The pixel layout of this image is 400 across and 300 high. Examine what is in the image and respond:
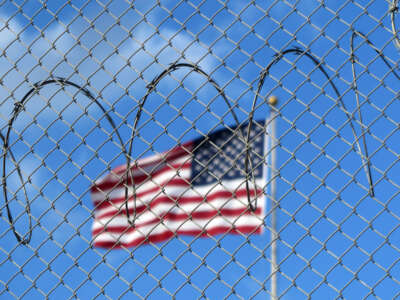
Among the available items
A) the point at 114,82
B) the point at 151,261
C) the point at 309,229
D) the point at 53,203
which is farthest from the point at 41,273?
the point at 309,229

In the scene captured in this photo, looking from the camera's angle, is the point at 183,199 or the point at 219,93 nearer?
the point at 219,93

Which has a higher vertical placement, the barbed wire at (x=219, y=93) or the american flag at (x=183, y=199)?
the american flag at (x=183, y=199)

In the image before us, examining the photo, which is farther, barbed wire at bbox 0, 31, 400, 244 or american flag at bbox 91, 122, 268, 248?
american flag at bbox 91, 122, 268, 248

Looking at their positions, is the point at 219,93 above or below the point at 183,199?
below

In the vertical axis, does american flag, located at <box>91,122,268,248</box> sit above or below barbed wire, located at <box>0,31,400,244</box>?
above

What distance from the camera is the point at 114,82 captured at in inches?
140

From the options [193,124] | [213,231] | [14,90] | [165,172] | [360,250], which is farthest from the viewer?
[165,172]

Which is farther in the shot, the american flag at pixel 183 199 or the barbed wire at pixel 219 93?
the american flag at pixel 183 199

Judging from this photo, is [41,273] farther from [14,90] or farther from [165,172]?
[165,172]

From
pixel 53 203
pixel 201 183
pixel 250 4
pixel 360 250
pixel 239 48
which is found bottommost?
pixel 360 250

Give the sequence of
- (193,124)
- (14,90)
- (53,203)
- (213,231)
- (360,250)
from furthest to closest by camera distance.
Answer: (213,231) < (14,90) < (53,203) < (193,124) < (360,250)

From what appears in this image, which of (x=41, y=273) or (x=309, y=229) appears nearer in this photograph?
(x=309, y=229)

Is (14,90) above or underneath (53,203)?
above

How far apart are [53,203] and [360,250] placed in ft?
5.10
